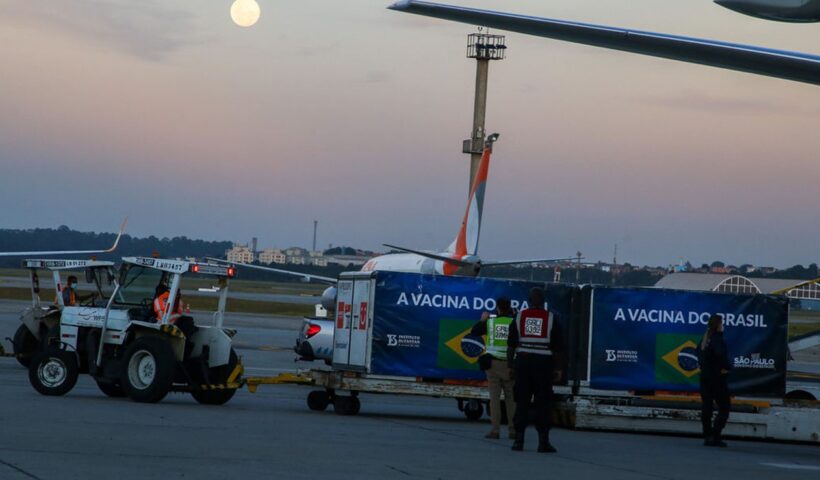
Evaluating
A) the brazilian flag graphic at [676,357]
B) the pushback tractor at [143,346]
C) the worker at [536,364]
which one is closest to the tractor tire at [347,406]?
the pushback tractor at [143,346]

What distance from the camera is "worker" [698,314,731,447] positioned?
1612 centimetres

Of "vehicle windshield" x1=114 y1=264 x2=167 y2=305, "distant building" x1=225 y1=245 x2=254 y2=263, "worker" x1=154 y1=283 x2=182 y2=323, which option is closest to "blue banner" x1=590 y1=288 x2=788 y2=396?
"worker" x1=154 y1=283 x2=182 y2=323

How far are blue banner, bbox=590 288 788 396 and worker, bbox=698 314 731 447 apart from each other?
2898 millimetres

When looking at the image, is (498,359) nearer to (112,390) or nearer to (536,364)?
(536,364)

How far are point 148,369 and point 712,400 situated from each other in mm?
8247

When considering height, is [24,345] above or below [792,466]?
above

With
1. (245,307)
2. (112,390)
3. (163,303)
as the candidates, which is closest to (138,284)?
(163,303)

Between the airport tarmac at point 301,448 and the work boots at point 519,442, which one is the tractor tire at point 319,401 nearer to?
the airport tarmac at point 301,448

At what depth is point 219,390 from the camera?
18781 millimetres

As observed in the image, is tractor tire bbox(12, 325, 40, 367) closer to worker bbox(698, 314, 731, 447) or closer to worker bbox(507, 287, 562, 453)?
worker bbox(507, 287, 562, 453)

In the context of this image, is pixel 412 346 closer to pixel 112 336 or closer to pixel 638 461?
pixel 112 336

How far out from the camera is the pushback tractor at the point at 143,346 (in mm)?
17938

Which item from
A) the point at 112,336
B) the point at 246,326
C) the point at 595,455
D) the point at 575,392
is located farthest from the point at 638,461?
the point at 246,326

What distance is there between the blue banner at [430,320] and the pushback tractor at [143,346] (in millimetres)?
2391
